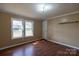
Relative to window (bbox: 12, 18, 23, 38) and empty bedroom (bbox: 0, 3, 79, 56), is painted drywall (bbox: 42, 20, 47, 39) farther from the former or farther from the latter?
window (bbox: 12, 18, 23, 38)

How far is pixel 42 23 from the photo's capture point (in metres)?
1.16

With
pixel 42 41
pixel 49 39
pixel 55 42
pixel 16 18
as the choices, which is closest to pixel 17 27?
pixel 16 18

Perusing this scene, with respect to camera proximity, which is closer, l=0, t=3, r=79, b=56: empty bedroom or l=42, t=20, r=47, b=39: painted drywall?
l=0, t=3, r=79, b=56: empty bedroom

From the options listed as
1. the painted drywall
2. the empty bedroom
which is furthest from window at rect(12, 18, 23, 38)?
the painted drywall

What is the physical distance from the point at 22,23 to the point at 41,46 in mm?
528

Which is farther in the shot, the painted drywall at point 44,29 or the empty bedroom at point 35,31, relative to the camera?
the painted drywall at point 44,29

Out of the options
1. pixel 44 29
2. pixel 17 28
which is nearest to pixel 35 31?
pixel 44 29

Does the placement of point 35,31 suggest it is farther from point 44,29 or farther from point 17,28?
point 17,28

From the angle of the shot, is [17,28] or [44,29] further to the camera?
[44,29]

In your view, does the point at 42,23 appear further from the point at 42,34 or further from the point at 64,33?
the point at 64,33

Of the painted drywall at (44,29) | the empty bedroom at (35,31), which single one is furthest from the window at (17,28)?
the painted drywall at (44,29)

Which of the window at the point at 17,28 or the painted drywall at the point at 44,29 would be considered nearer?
the window at the point at 17,28

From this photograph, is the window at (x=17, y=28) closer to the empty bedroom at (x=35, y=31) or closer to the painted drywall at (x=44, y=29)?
the empty bedroom at (x=35, y=31)

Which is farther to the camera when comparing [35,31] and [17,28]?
[35,31]
